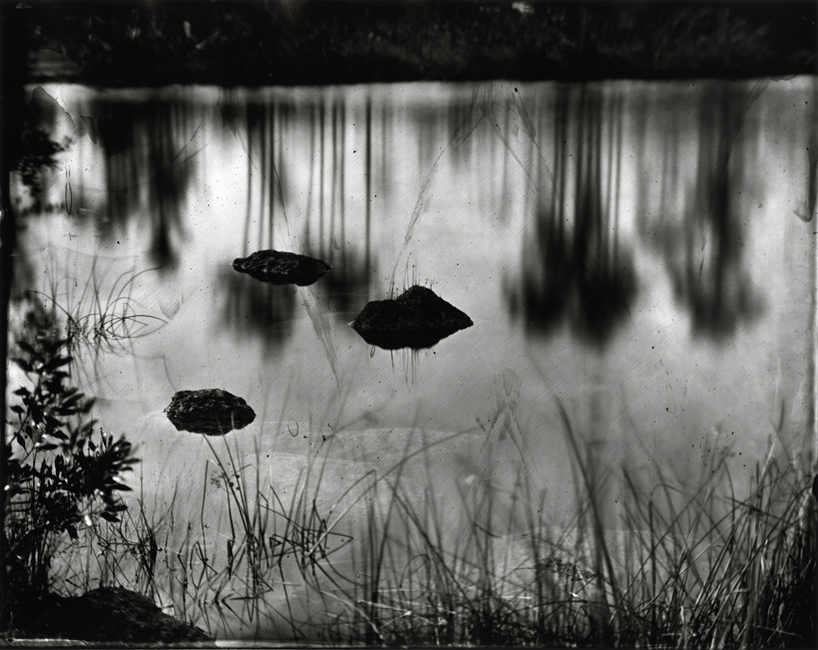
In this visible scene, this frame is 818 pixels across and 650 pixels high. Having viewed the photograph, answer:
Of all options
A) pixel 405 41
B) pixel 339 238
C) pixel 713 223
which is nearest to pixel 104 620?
pixel 339 238

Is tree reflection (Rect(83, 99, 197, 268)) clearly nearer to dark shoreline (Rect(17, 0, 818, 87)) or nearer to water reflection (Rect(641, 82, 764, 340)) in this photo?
dark shoreline (Rect(17, 0, 818, 87))

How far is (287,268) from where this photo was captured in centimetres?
175

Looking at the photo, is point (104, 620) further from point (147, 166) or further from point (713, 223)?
point (713, 223)

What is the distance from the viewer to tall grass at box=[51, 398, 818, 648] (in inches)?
65.0

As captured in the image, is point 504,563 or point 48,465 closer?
point 504,563

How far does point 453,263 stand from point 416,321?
0.18 metres

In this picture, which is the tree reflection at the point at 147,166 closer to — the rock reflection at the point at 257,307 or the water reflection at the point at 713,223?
the rock reflection at the point at 257,307

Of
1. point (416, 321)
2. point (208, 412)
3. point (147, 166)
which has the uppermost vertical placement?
point (147, 166)

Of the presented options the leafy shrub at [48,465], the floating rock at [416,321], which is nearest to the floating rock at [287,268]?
the floating rock at [416,321]

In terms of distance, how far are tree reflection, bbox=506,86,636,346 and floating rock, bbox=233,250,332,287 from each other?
0.53 meters

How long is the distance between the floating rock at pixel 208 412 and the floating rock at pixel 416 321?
1.32 ft

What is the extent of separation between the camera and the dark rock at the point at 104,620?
5.63ft

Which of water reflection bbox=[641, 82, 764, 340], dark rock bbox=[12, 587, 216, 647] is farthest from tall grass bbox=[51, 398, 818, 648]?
water reflection bbox=[641, 82, 764, 340]

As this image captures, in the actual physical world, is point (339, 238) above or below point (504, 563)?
above
